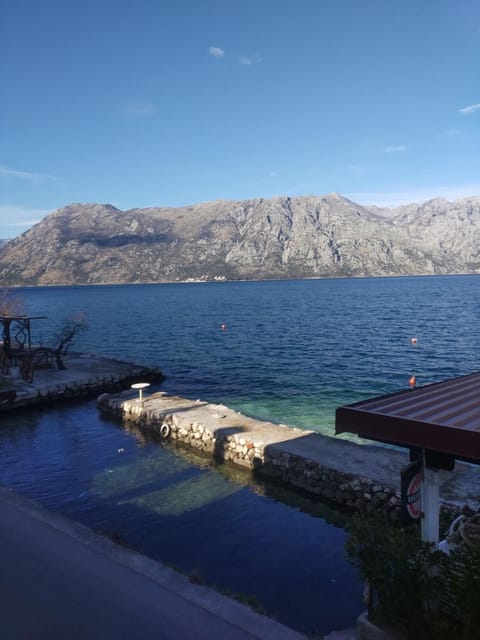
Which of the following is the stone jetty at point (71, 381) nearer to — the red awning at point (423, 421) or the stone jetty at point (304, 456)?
the stone jetty at point (304, 456)

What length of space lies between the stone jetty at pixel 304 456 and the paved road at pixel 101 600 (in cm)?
824

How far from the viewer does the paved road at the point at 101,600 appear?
894cm

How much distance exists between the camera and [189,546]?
14586 millimetres

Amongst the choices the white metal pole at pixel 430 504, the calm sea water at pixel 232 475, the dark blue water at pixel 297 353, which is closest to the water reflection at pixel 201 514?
the calm sea water at pixel 232 475

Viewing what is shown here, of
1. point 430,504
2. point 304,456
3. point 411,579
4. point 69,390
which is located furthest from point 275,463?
point 69,390

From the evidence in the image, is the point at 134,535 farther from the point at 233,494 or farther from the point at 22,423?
the point at 22,423

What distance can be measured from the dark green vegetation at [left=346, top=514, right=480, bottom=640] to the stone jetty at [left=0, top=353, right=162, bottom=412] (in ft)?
92.3

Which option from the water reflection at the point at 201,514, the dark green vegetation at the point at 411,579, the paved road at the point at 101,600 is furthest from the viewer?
the water reflection at the point at 201,514

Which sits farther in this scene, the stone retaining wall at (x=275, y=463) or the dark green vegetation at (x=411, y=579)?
the stone retaining wall at (x=275, y=463)

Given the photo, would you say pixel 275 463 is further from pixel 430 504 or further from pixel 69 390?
pixel 69 390

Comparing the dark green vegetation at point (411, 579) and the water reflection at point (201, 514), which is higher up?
the dark green vegetation at point (411, 579)

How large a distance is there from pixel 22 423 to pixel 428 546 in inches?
1032

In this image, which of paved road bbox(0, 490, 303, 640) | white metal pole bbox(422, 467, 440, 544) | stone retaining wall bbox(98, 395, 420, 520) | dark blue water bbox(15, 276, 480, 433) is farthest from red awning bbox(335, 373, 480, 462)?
dark blue water bbox(15, 276, 480, 433)

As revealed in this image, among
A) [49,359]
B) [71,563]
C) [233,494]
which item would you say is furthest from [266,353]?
[71,563]
